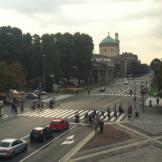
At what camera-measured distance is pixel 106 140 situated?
41.8m

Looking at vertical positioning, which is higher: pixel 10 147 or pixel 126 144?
pixel 10 147

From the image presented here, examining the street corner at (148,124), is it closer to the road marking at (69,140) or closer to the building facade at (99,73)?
the road marking at (69,140)

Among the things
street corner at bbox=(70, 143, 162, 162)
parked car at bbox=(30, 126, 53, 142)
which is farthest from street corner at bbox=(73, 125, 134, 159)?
parked car at bbox=(30, 126, 53, 142)

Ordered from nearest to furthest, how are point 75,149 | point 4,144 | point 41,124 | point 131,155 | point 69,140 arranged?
point 4,144 → point 131,155 → point 75,149 → point 69,140 → point 41,124

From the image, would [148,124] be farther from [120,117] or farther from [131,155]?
[131,155]

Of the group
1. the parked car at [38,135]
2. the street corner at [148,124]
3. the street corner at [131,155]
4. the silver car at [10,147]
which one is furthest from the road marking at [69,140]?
the street corner at [148,124]

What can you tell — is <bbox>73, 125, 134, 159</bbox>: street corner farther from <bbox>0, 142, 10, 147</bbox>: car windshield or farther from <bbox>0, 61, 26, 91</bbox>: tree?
<bbox>0, 61, 26, 91</bbox>: tree

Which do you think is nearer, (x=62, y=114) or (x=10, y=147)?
(x=10, y=147)

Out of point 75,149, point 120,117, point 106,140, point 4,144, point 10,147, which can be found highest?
point 120,117

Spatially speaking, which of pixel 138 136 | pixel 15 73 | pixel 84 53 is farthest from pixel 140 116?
pixel 84 53

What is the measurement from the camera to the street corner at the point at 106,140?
37344mm

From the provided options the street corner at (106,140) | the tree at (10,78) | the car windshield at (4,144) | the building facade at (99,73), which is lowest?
the street corner at (106,140)

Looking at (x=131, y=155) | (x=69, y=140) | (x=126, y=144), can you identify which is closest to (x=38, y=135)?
(x=69, y=140)

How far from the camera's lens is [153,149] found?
3819 cm
